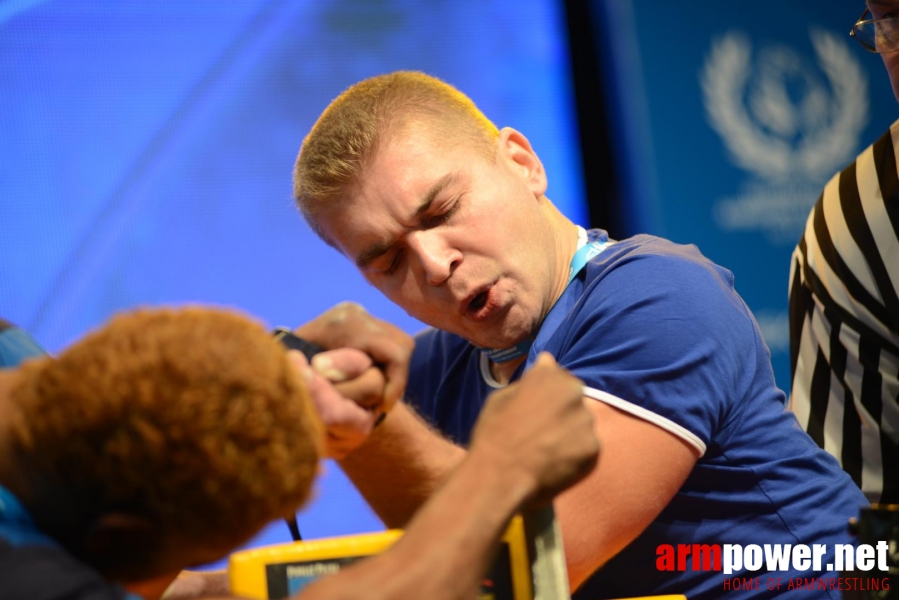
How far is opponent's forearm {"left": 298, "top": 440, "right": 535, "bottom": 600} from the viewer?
633 millimetres

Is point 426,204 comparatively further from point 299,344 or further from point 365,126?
point 299,344

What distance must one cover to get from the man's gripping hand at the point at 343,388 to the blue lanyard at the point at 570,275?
1.69 feet

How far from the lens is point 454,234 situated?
1430 mm

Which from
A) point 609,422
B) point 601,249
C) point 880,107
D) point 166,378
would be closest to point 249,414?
point 166,378

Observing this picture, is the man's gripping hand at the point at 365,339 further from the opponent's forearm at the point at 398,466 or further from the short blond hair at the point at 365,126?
the short blond hair at the point at 365,126

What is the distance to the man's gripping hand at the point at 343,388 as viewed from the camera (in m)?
0.95

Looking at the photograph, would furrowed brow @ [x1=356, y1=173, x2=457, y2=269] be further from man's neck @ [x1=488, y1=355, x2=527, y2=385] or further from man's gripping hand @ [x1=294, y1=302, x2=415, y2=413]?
man's gripping hand @ [x1=294, y1=302, x2=415, y2=413]

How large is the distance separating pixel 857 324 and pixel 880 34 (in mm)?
567

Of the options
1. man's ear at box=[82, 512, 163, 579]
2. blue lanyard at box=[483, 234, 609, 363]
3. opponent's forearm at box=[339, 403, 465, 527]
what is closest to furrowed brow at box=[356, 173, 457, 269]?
blue lanyard at box=[483, 234, 609, 363]

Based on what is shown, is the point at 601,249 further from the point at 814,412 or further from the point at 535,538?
the point at 535,538

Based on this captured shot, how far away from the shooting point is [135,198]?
7.48ft

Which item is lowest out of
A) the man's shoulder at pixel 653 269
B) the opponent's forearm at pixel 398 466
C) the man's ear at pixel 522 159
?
the opponent's forearm at pixel 398 466

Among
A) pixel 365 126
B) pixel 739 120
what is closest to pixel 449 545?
pixel 365 126

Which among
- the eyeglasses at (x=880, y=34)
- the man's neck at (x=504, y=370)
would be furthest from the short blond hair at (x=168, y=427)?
the eyeglasses at (x=880, y=34)
